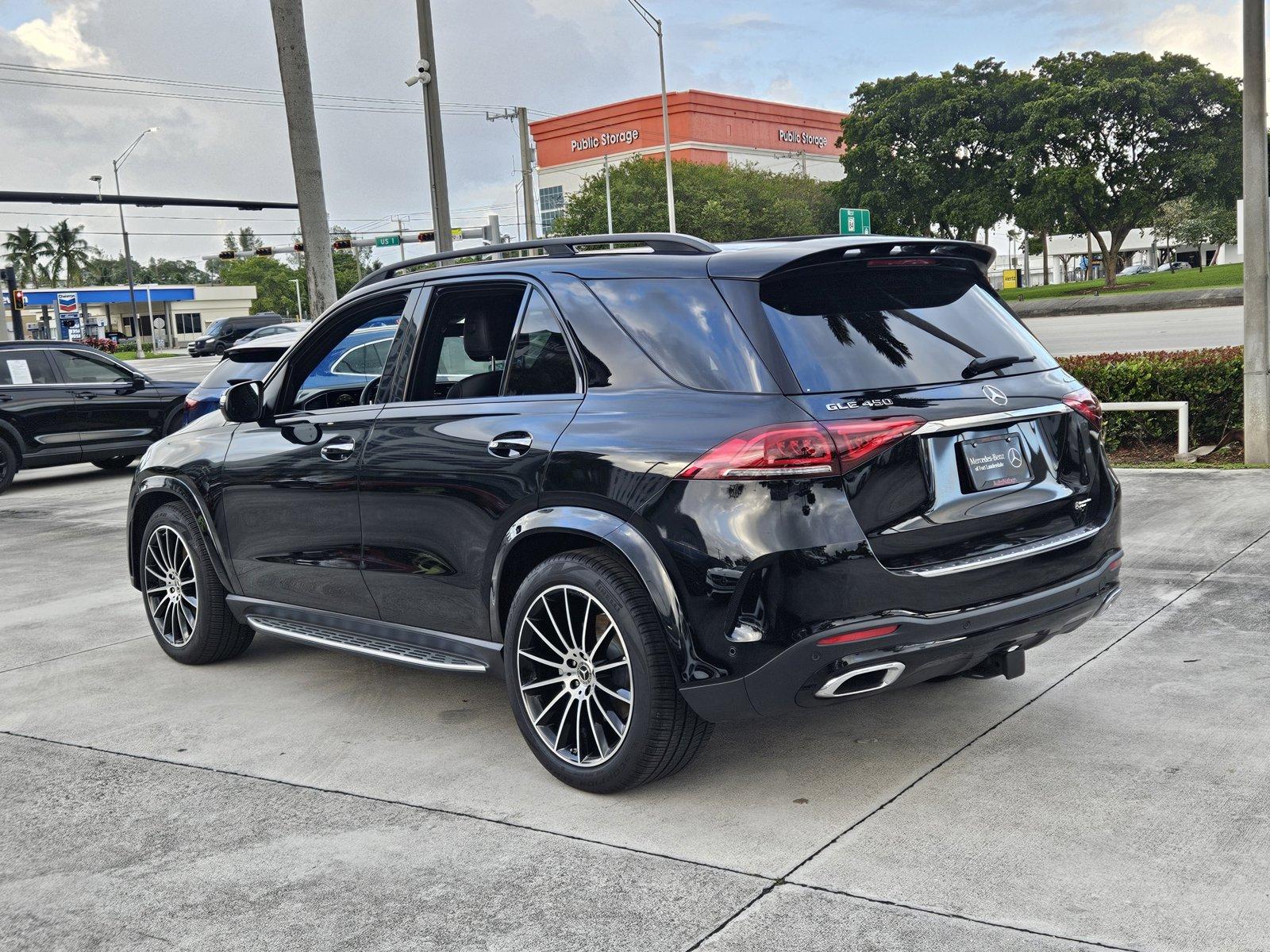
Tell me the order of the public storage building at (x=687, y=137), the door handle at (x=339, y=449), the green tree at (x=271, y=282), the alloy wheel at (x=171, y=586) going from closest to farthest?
the door handle at (x=339, y=449)
the alloy wheel at (x=171, y=586)
the public storage building at (x=687, y=137)
the green tree at (x=271, y=282)

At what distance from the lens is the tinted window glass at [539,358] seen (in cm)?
450

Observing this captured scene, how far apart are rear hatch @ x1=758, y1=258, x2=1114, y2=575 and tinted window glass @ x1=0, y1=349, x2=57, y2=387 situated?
44.5ft

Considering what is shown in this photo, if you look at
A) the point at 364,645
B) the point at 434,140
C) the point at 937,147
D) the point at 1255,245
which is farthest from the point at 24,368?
the point at 937,147

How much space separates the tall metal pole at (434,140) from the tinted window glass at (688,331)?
14.2 metres

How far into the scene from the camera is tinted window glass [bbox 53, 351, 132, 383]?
51.6 feet

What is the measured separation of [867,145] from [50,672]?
52810 millimetres

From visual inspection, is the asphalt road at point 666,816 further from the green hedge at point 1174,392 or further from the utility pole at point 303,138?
the utility pole at point 303,138

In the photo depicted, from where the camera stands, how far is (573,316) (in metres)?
4.50

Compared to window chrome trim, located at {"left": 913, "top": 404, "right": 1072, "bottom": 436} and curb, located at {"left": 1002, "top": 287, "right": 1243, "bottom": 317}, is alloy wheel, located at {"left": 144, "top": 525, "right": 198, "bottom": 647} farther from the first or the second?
curb, located at {"left": 1002, "top": 287, "right": 1243, "bottom": 317}

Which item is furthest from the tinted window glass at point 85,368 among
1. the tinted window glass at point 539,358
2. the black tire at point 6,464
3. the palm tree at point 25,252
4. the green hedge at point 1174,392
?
the palm tree at point 25,252

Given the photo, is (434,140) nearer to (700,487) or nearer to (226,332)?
(700,487)

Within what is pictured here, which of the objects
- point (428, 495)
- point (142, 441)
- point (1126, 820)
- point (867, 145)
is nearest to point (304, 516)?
point (428, 495)

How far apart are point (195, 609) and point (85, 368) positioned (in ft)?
35.3

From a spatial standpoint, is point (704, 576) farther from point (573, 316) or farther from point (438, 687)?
point (438, 687)
